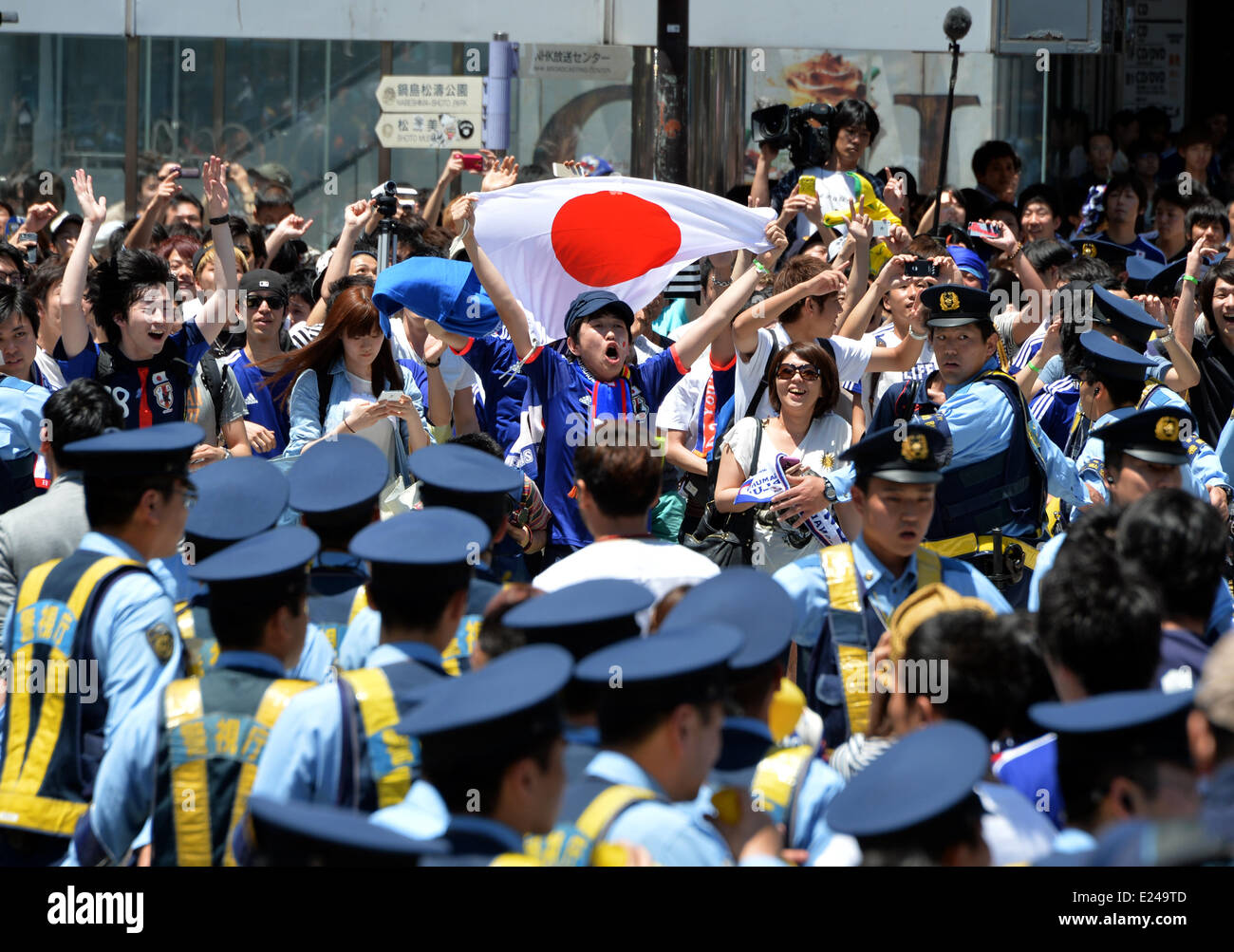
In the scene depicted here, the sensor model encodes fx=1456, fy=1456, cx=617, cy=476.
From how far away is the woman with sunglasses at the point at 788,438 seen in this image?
5.13m

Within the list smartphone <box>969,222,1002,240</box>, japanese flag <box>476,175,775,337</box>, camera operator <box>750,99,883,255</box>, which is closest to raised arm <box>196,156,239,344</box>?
japanese flag <box>476,175,775,337</box>

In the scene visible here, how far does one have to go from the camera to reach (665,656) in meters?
2.39

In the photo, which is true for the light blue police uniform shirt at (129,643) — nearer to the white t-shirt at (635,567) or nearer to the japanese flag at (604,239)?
the white t-shirt at (635,567)

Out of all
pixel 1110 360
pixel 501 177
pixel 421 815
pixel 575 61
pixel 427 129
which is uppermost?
pixel 575 61

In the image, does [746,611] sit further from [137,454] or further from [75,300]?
[75,300]

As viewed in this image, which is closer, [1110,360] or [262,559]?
[262,559]

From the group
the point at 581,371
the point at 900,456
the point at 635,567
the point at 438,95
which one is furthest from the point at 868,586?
the point at 438,95

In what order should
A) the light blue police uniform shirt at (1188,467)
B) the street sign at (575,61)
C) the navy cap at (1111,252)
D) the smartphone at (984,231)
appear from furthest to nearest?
the street sign at (575,61)
the navy cap at (1111,252)
the smartphone at (984,231)
the light blue police uniform shirt at (1188,467)

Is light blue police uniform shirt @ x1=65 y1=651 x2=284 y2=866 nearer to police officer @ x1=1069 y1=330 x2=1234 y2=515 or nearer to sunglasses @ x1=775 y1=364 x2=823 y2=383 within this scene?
sunglasses @ x1=775 y1=364 x2=823 y2=383

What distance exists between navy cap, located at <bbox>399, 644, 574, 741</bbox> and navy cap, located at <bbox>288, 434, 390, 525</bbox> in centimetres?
129

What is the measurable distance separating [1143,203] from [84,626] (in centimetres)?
836

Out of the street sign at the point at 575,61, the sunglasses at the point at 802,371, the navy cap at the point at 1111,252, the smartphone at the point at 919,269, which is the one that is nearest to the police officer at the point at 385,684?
the sunglasses at the point at 802,371

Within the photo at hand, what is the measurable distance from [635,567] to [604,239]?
311cm

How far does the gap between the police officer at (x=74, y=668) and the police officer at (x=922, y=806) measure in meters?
1.55
